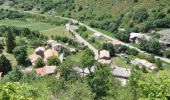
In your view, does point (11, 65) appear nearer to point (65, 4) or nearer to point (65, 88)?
point (65, 88)

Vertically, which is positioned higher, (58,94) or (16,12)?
(58,94)

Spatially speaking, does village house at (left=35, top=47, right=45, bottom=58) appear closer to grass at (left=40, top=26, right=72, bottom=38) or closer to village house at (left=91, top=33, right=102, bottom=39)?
grass at (left=40, top=26, right=72, bottom=38)

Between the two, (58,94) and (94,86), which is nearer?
(58,94)

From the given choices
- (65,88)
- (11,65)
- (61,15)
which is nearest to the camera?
(65,88)

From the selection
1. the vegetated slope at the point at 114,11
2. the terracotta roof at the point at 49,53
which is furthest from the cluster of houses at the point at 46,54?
the vegetated slope at the point at 114,11

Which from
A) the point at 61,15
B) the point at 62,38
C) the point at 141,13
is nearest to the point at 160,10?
the point at 141,13

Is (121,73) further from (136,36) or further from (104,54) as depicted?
(136,36)

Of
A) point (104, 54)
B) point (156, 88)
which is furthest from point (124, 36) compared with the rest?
point (156, 88)
